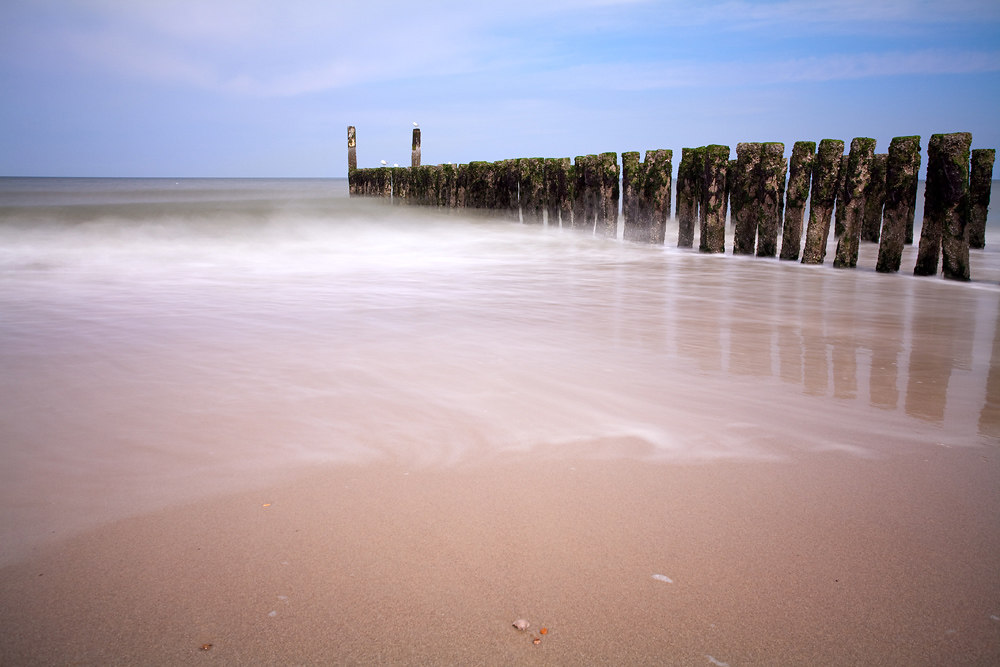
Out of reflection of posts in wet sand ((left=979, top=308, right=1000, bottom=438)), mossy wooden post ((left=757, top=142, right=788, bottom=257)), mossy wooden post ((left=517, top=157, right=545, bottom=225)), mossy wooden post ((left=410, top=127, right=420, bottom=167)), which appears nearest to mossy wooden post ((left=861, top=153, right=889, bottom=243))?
mossy wooden post ((left=757, top=142, right=788, bottom=257))

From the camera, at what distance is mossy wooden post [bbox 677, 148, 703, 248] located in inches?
304

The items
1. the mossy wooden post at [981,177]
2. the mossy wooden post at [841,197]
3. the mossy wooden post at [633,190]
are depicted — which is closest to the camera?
the mossy wooden post at [841,197]

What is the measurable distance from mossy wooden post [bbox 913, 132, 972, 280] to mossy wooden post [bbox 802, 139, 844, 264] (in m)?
0.78

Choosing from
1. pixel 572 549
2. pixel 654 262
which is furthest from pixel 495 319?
pixel 654 262

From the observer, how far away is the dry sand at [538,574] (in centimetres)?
114

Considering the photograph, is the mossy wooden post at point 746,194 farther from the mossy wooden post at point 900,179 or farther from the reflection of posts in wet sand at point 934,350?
the reflection of posts in wet sand at point 934,350

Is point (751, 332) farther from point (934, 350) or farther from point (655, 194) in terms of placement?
point (655, 194)

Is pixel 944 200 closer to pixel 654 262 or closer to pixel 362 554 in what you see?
pixel 654 262

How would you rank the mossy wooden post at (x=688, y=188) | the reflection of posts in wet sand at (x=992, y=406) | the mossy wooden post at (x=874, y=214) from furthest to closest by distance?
1. the mossy wooden post at (x=874, y=214)
2. the mossy wooden post at (x=688, y=188)
3. the reflection of posts in wet sand at (x=992, y=406)

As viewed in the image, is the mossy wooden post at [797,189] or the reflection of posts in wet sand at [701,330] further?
the mossy wooden post at [797,189]

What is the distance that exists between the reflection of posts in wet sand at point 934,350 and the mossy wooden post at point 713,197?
9.97 ft

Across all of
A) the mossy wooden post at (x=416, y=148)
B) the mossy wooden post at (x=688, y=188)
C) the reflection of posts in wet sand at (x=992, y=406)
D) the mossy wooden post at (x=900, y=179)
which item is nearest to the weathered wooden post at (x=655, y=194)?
the mossy wooden post at (x=688, y=188)

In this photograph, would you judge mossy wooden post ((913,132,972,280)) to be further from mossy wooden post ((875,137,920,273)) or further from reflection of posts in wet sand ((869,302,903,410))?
reflection of posts in wet sand ((869,302,903,410))

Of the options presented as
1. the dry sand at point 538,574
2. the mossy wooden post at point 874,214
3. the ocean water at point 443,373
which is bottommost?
the dry sand at point 538,574
